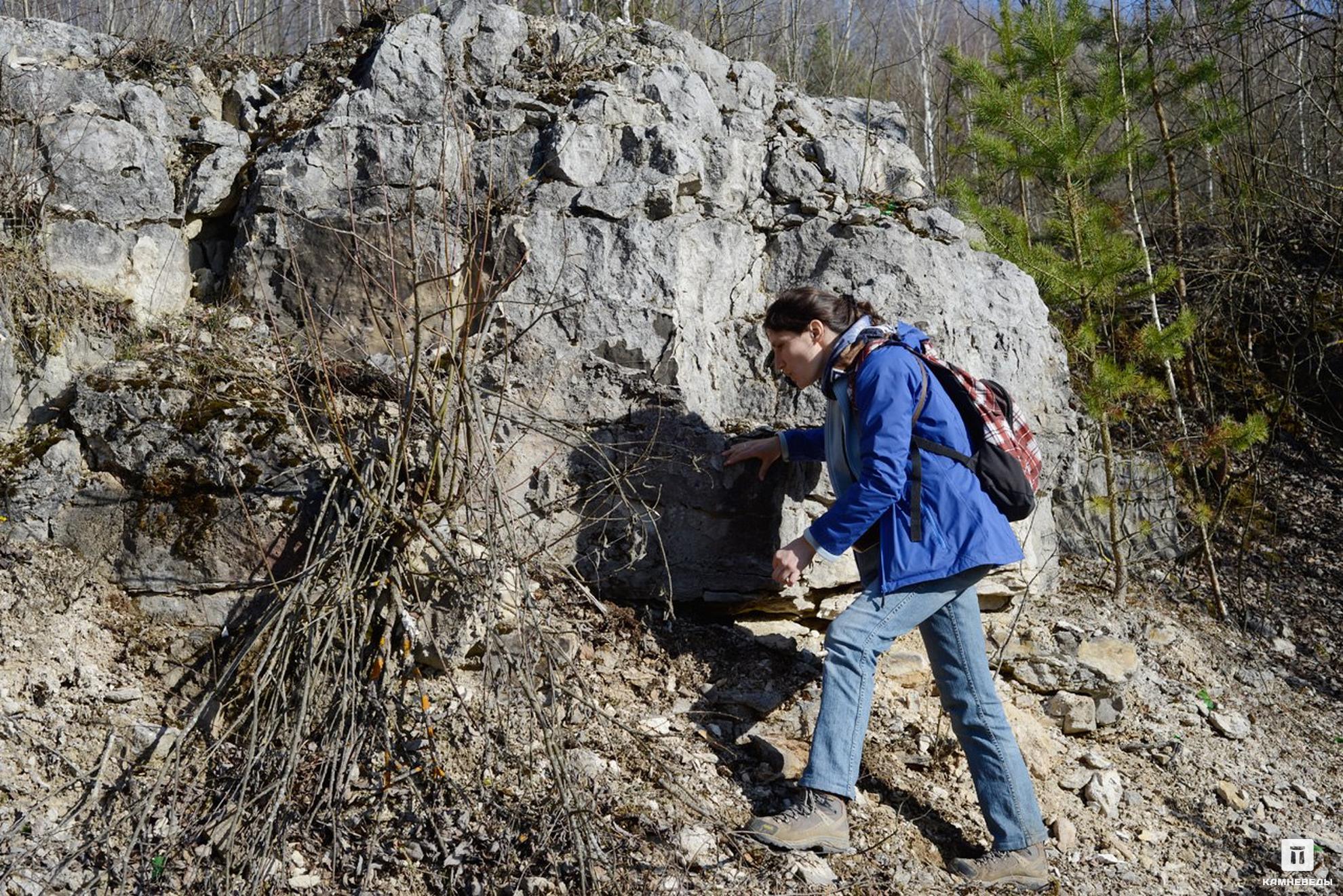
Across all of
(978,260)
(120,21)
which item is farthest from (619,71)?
(120,21)

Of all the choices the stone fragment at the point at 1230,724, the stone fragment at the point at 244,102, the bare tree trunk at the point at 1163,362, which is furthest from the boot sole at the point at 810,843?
the stone fragment at the point at 244,102

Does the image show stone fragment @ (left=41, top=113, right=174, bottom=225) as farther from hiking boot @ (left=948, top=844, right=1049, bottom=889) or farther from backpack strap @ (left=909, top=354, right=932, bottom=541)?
hiking boot @ (left=948, top=844, right=1049, bottom=889)

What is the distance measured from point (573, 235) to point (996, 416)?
6.73 ft

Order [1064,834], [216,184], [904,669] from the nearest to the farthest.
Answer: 1. [1064,834]
2. [904,669]
3. [216,184]

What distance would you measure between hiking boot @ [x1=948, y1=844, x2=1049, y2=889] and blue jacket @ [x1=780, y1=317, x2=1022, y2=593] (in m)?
0.96

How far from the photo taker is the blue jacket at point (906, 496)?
3.11 metres

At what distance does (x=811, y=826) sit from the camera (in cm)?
310

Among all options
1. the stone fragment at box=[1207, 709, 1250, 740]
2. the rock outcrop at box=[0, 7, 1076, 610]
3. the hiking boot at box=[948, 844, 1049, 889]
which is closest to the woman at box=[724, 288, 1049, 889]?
the hiking boot at box=[948, 844, 1049, 889]

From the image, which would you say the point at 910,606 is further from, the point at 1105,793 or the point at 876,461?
the point at 1105,793

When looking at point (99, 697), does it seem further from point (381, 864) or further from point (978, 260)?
point (978, 260)

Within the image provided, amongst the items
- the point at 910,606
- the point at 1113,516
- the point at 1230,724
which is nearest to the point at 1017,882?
the point at 910,606

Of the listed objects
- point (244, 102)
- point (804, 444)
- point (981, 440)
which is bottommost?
point (804, 444)

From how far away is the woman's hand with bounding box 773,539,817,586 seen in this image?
3197mm

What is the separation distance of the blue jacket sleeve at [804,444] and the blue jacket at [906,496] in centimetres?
46
